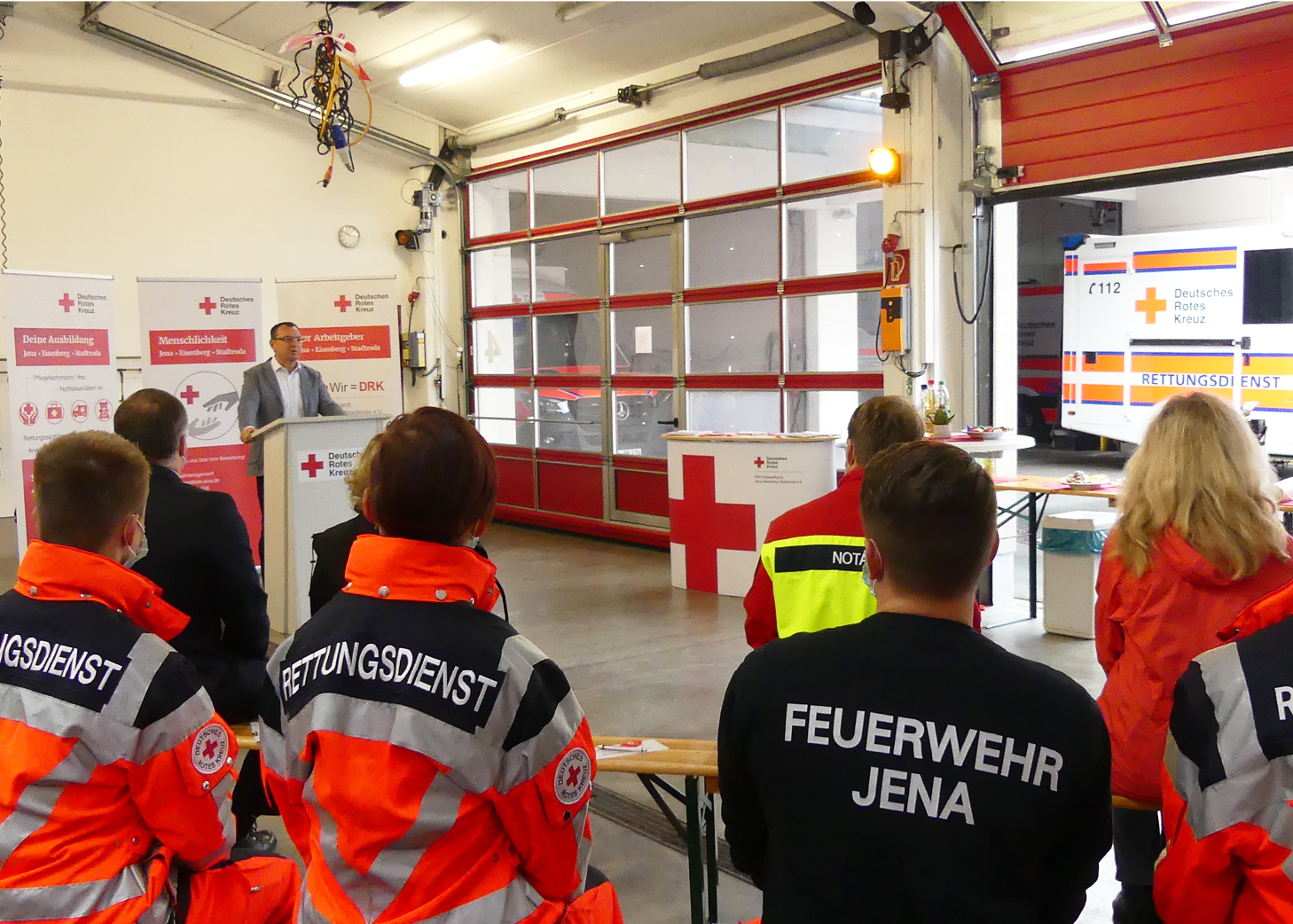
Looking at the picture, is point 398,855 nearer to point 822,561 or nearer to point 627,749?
point 627,749

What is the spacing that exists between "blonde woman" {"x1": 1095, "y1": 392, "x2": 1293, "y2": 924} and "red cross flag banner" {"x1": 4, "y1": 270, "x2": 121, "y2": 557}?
5.43m

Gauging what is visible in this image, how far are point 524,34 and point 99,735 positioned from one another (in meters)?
6.81

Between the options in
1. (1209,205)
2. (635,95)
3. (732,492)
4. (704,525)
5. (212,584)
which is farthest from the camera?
(1209,205)

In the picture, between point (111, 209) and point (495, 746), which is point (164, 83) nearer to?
point (111, 209)

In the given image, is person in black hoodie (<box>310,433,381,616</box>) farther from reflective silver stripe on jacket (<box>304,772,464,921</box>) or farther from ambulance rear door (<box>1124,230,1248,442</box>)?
ambulance rear door (<box>1124,230,1248,442</box>)

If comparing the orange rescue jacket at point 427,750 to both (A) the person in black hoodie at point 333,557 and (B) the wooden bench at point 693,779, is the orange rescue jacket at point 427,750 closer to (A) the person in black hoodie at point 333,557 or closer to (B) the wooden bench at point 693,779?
(B) the wooden bench at point 693,779

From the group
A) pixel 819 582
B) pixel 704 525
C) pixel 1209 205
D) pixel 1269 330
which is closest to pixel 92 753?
pixel 819 582

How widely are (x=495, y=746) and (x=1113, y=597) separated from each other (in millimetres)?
1408

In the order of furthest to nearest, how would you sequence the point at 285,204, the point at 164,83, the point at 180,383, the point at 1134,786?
the point at 285,204 → the point at 164,83 → the point at 180,383 → the point at 1134,786

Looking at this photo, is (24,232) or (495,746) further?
(24,232)

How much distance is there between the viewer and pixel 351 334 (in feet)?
24.3

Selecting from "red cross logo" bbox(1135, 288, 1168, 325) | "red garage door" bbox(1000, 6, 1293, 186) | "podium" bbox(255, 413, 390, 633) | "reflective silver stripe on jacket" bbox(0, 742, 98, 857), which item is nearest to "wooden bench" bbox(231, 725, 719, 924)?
"reflective silver stripe on jacket" bbox(0, 742, 98, 857)

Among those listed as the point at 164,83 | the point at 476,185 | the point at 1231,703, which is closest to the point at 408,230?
the point at 476,185

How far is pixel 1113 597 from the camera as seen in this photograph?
85.1 inches
